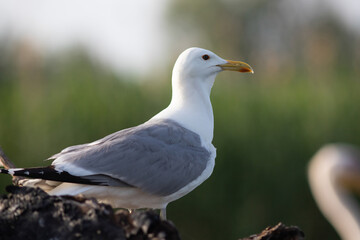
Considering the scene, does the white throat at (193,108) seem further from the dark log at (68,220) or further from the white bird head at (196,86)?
the dark log at (68,220)

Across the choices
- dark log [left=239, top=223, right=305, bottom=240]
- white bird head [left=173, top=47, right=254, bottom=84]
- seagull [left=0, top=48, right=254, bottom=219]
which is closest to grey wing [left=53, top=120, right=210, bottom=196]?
seagull [left=0, top=48, right=254, bottom=219]

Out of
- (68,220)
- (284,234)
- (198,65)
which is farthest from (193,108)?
(68,220)

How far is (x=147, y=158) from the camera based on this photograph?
3.25 m

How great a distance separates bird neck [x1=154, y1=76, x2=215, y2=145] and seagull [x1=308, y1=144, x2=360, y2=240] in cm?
336

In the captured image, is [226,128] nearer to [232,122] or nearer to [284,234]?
[232,122]

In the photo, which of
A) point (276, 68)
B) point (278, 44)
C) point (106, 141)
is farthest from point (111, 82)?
point (278, 44)

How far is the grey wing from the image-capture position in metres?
3.08

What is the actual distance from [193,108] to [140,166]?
2.12 feet

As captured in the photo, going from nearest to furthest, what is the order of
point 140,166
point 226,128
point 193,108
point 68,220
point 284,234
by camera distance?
1. point 68,220
2. point 284,234
3. point 140,166
4. point 193,108
5. point 226,128

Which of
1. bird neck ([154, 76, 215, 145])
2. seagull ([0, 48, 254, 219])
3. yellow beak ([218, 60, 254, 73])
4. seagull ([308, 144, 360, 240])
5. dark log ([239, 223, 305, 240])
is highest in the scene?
yellow beak ([218, 60, 254, 73])

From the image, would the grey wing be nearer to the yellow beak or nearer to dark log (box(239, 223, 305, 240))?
the yellow beak

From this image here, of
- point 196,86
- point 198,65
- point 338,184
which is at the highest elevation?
point 198,65

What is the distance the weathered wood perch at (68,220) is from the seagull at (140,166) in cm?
49

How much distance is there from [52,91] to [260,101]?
2.36 metres
